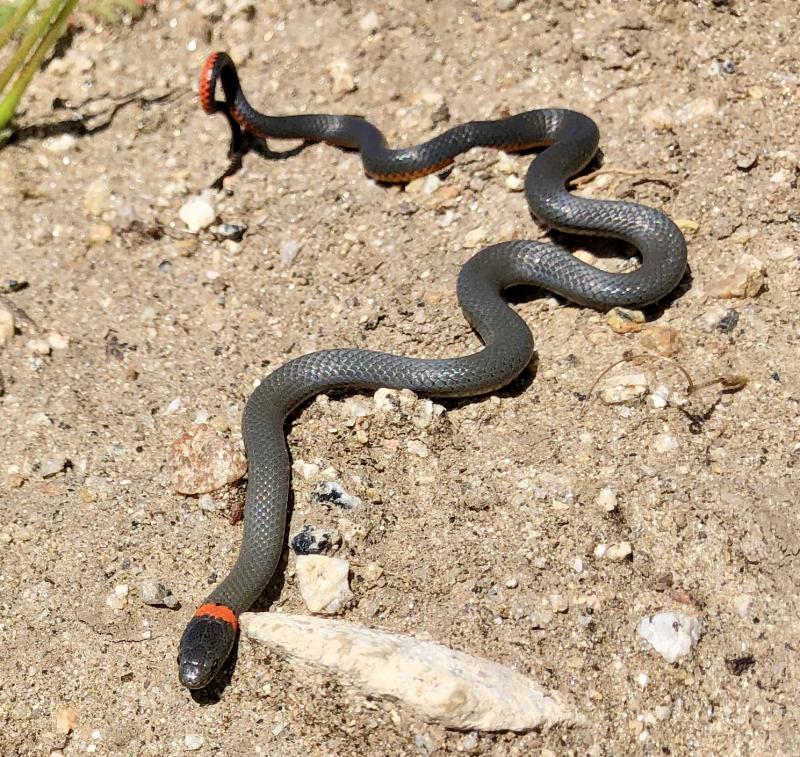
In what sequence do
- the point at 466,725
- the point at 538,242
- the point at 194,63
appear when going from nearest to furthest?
the point at 466,725
the point at 538,242
the point at 194,63

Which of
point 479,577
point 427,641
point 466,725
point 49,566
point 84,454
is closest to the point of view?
point 466,725

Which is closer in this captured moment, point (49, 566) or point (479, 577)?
point (479, 577)

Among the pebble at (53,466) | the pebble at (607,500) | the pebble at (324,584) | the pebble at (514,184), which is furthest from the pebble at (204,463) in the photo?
the pebble at (514,184)

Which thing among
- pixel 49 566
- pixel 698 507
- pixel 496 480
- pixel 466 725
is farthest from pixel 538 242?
pixel 49 566

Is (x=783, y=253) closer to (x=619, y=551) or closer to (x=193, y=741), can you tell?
(x=619, y=551)

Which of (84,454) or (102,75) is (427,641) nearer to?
(84,454)

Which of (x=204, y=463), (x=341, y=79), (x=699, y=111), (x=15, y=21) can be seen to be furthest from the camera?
(x=341, y=79)

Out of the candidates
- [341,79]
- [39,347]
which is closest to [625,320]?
[341,79]
